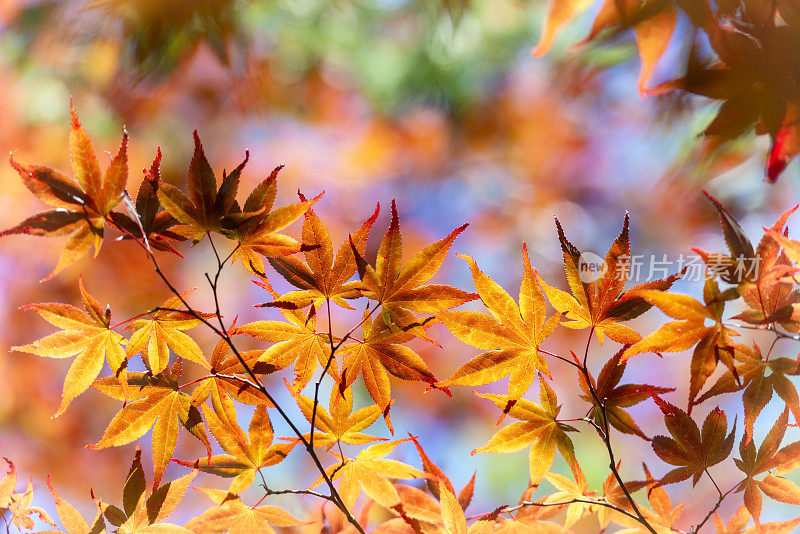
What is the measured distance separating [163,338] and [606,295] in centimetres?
26

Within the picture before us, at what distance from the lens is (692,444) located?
294 millimetres

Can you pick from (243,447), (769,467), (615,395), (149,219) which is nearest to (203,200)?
(149,219)

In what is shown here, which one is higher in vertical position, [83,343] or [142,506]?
[83,343]

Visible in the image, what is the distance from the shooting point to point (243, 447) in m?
0.29

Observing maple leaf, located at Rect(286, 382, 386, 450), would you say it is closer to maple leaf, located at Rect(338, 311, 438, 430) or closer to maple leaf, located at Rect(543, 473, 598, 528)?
maple leaf, located at Rect(338, 311, 438, 430)

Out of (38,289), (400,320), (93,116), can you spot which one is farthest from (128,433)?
(93,116)

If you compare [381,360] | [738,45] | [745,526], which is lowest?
[745,526]

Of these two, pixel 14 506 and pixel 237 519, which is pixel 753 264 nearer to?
pixel 237 519

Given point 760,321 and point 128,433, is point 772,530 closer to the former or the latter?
point 760,321

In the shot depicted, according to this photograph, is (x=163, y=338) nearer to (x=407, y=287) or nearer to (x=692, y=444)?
(x=407, y=287)

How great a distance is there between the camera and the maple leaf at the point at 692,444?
29cm

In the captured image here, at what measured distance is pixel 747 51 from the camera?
0.33m

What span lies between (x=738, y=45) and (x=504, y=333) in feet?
0.83

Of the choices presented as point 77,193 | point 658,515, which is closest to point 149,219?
point 77,193
